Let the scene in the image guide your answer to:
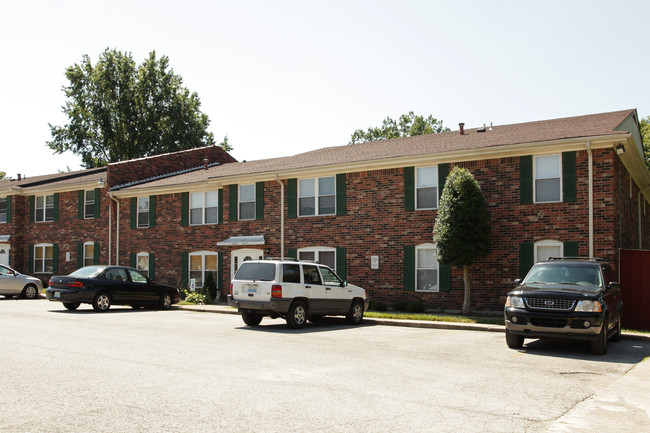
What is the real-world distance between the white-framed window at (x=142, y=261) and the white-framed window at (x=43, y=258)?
22.5 feet

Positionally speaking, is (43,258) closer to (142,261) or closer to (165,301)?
(142,261)

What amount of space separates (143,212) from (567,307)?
73.0ft

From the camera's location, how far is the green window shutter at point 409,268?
20594 millimetres

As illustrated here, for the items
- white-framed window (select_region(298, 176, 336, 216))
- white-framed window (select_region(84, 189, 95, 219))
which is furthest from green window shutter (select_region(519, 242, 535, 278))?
white-framed window (select_region(84, 189, 95, 219))

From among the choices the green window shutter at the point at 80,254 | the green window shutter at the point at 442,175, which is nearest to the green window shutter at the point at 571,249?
the green window shutter at the point at 442,175

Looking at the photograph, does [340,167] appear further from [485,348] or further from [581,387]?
[581,387]

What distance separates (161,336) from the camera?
13.6 meters

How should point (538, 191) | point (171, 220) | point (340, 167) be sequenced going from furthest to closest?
point (171, 220)
point (340, 167)
point (538, 191)

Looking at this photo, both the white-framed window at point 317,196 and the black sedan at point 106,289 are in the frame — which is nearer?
the black sedan at point 106,289

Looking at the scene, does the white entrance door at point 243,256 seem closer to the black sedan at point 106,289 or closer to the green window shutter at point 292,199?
the green window shutter at point 292,199

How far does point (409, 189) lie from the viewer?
21016 millimetres

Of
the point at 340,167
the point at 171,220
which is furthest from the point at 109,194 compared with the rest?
the point at 340,167

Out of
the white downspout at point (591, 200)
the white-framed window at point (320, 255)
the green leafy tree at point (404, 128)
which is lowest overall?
the white-framed window at point (320, 255)

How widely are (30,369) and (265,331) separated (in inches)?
266
